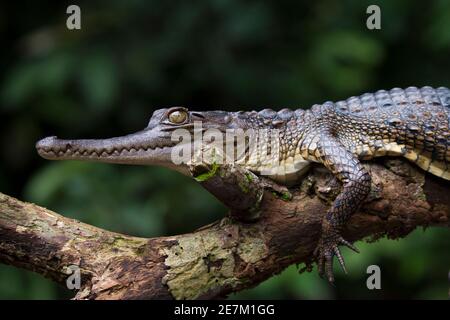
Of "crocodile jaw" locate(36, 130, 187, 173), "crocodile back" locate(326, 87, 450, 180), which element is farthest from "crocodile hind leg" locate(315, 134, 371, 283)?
"crocodile jaw" locate(36, 130, 187, 173)

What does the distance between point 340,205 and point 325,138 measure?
1.40 ft

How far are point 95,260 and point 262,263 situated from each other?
2.58ft

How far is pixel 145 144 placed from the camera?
3467 millimetres

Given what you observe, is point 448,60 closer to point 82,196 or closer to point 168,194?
point 168,194

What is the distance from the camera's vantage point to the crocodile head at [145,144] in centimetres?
340

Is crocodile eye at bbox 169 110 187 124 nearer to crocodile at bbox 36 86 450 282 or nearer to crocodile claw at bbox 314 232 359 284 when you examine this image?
crocodile at bbox 36 86 450 282

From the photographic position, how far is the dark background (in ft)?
19.7

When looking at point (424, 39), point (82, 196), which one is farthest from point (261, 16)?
point (82, 196)

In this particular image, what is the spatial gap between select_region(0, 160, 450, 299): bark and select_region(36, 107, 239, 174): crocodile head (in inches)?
16.3

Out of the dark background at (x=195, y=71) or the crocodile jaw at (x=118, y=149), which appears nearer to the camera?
the crocodile jaw at (x=118, y=149)

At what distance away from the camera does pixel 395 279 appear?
21.4 feet
